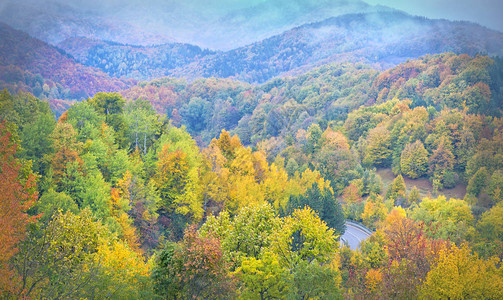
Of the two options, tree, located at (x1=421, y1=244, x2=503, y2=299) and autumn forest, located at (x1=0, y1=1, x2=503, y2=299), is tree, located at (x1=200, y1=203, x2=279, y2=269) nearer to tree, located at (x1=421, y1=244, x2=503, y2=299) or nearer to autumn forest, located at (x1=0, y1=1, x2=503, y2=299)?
autumn forest, located at (x1=0, y1=1, x2=503, y2=299)

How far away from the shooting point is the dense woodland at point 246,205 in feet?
51.8

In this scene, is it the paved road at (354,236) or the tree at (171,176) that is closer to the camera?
the tree at (171,176)

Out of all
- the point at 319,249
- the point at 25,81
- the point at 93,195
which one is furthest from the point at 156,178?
the point at 25,81

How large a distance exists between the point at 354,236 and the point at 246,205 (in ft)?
58.6

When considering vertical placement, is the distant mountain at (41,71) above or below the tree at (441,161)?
above

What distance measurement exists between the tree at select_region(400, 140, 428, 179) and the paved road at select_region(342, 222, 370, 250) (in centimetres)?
3106

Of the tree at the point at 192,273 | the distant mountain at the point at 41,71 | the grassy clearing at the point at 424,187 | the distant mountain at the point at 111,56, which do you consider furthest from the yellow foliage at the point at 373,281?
the distant mountain at the point at 111,56

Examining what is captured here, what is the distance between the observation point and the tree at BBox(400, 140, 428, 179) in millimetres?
75794

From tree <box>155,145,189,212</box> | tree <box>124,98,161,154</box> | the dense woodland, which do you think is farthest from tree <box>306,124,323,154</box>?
tree <box>155,145,189,212</box>

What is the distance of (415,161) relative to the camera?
76.4 meters

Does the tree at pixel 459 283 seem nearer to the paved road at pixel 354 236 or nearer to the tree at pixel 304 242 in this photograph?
the tree at pixel 304 242

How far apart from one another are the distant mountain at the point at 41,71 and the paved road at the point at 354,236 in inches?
1998

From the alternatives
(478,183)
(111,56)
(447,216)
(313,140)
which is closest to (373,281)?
(447,216)

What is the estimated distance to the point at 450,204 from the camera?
49.3m
